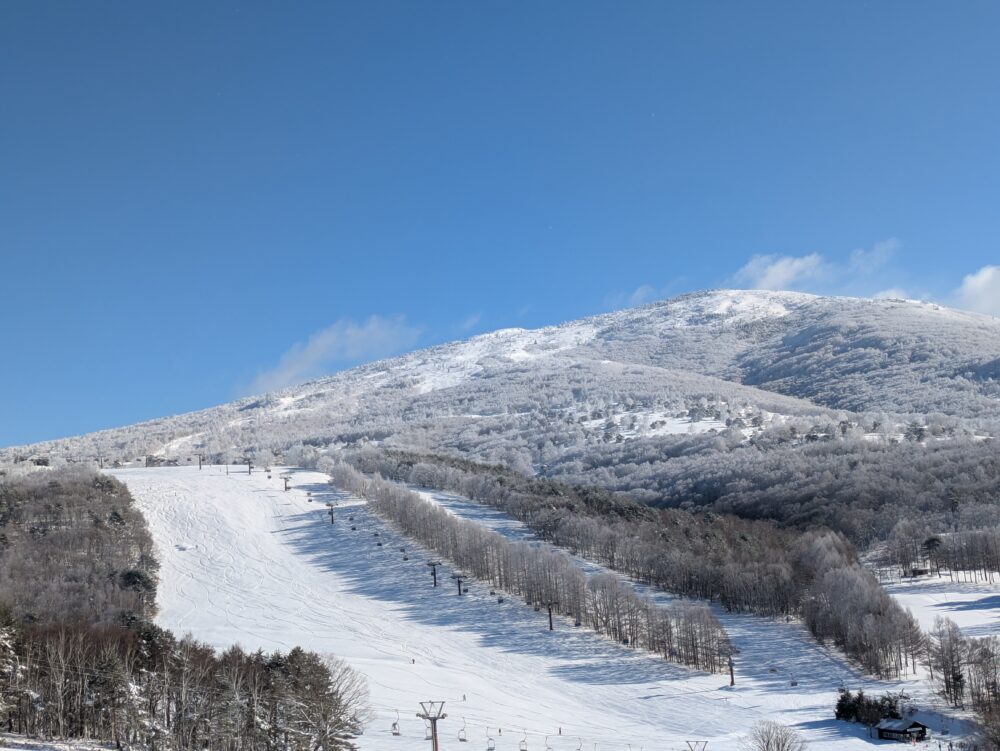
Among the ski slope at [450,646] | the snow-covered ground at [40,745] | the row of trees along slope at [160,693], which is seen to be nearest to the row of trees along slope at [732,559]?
the ski slope at [450,646]

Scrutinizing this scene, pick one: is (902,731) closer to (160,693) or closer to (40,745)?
(160,693)

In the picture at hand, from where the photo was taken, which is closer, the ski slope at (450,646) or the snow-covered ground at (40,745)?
the snow-covered ground at (40,745)

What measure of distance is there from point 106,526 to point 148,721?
3530 inches

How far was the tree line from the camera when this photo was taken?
275 feet

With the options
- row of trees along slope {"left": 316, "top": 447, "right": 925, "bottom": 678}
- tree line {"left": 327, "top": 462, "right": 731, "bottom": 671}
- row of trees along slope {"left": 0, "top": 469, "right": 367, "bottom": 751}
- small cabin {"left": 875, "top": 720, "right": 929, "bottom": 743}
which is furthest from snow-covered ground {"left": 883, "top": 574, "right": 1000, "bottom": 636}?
row of trees along slope {"left": 0, "top": 469, "right": 367, "bottom": 751}

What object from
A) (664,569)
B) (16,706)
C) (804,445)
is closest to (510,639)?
(664,569)

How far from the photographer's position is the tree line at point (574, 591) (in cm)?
8375

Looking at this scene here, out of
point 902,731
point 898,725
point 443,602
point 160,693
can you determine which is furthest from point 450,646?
point 902,731

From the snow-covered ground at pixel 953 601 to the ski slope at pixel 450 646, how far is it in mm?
14641

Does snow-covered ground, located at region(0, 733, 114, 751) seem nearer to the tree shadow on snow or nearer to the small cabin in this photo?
the tree shadow on snow

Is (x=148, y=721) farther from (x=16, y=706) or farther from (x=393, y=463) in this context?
(x=393, y=463)

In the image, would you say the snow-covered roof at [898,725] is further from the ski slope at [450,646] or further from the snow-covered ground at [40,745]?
the snow-covered ground at [40,745]

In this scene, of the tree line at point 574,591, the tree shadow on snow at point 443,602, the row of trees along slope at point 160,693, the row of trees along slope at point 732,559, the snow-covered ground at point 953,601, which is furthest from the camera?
the snow-covered ground at point 953,601

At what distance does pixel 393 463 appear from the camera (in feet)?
641
